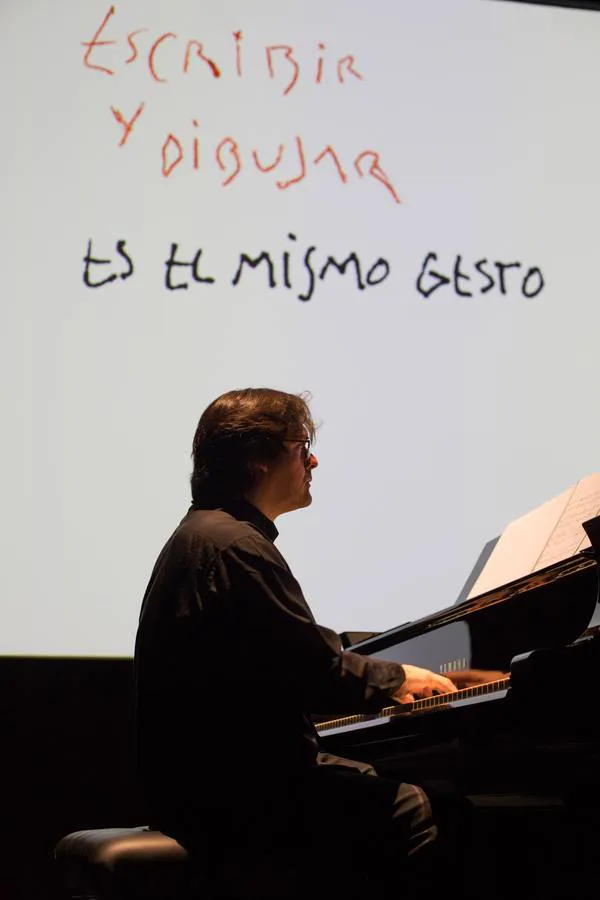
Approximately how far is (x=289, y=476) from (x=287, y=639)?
0.39 meters

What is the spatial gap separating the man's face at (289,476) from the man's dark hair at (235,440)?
13 millimetres

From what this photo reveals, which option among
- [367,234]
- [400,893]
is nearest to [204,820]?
[400,893]

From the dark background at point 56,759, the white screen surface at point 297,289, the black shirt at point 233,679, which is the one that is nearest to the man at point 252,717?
the black shirt at point 233,679

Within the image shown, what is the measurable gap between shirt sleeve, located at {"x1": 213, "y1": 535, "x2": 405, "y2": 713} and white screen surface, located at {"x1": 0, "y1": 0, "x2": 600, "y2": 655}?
1099mm

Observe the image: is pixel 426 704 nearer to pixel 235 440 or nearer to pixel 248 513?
pixel 248 513

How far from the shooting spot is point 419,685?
200 centimetres

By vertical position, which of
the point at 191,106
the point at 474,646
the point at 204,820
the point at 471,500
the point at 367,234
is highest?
the point at 191,106

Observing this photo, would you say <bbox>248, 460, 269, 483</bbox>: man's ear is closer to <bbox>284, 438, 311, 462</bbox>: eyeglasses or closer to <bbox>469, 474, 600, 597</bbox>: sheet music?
<bbox>284, 438, 311, 462</bbox>: eyeglasses

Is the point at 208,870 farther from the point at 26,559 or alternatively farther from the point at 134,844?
the point at 26,559

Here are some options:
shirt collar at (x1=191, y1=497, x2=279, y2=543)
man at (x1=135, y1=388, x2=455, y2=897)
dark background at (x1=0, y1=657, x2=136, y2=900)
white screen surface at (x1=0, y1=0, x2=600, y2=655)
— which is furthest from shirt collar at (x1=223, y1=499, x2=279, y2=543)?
dark background at (x1=0, y1=657, x2=136, y2=900)

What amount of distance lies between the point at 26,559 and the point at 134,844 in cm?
123

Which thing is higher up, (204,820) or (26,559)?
(26,559)

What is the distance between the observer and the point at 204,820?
6.09ft

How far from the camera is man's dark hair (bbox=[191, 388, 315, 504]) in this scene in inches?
83.3
